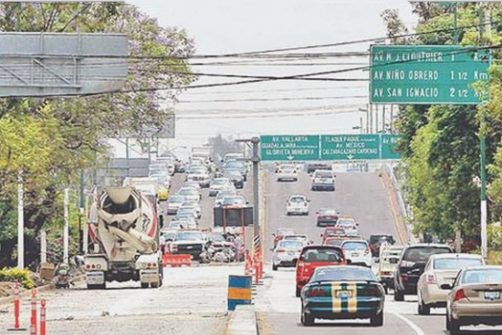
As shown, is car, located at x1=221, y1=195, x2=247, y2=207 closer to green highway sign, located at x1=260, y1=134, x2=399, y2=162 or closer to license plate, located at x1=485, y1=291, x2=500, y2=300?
green highway sign, located at x1=260, y1=134, x2=399, y2=162

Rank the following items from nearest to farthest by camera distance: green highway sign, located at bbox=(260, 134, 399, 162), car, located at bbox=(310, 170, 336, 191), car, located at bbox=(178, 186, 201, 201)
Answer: green highway sign, located at bbox=(260, 134, 399, 162), car, located at bbox=(178, 186, 201, 201), car, located at bbox=(310, 170, 336, 191)

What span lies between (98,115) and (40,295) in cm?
776

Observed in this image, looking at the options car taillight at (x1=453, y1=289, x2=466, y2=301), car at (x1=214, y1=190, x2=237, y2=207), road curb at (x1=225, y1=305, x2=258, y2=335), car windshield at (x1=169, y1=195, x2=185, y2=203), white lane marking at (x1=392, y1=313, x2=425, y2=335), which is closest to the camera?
road curb at (x1=225, y1=305, x2=258, y2=335)

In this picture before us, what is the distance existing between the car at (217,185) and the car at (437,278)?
8026 centimetres

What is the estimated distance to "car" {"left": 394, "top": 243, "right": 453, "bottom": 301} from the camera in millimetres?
44031

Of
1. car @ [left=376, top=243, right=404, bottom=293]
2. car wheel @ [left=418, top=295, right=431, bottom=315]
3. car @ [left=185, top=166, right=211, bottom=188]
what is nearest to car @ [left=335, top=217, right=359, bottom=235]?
car @ [left=185, top=166, right=211, bottom=188]

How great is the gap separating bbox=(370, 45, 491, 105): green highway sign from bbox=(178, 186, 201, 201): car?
69134 mm

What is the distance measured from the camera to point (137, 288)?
5647cm

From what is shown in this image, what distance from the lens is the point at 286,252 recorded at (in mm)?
72312

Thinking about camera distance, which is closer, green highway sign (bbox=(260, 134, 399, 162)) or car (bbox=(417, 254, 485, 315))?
car (bbox=(417, 254, 485, 315))

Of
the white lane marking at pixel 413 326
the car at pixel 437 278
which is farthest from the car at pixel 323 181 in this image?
the white lane marking at pixel 413 326

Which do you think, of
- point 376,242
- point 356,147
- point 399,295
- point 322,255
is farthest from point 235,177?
point 399,295

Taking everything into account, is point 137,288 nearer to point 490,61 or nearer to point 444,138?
point 444,138

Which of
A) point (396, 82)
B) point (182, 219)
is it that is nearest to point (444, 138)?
point (396, 82)
